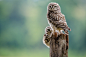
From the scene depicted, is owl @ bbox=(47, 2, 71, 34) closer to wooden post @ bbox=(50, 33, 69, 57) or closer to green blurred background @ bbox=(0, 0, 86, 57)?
wooden post @ bbox=(50, 33, 69, 57)

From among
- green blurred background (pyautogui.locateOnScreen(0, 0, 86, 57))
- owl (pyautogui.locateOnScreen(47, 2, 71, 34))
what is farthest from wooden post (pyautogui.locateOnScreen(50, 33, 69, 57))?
green blurred background (pyautogui.locateOnScreen(0, 0, 86, 57))

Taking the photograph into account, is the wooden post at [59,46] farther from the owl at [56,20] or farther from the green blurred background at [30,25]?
the green blurred background at [30,25]

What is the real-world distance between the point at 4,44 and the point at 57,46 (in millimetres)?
7901

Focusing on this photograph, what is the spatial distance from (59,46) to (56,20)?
67cm

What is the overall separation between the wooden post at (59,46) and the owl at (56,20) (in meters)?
0.28

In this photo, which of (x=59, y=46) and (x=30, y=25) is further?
(x=30, y=25)

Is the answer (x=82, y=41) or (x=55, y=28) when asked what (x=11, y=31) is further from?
(x=55, y=28)

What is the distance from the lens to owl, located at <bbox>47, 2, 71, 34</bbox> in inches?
98.9

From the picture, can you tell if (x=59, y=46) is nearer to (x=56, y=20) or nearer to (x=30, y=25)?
(x=56, y=20)

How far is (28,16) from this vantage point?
952 cm

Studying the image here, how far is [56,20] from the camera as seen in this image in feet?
8.75

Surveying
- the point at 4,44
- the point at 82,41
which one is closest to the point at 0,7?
the point at 4,44

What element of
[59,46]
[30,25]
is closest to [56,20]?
[59,46]

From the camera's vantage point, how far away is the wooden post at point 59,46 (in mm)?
2129
